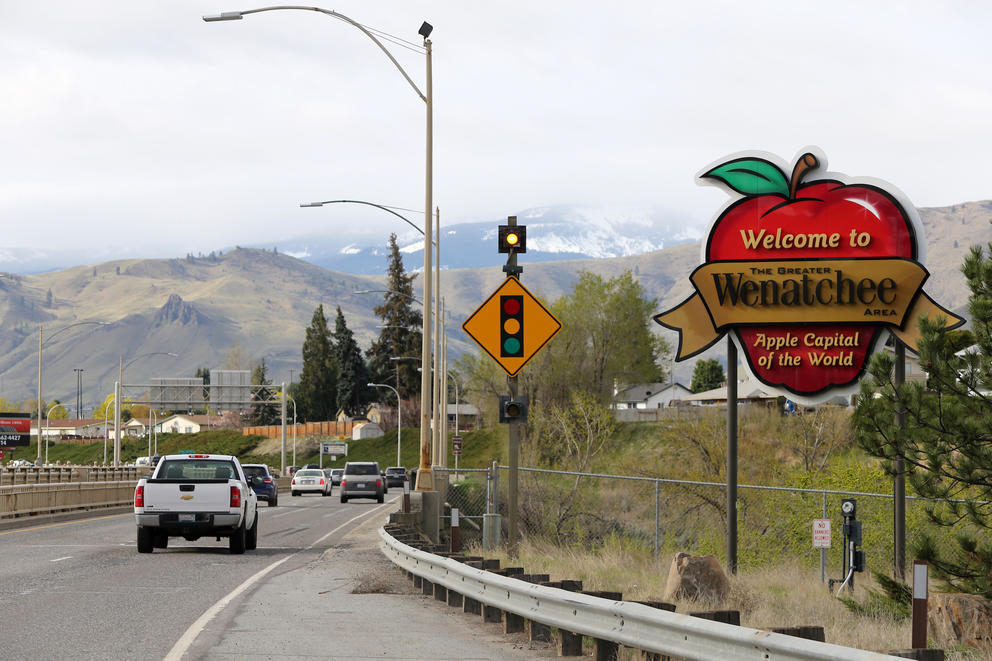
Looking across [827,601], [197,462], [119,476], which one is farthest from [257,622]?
[119,476]

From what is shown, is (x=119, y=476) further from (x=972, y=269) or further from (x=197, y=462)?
(x=972, y=269)

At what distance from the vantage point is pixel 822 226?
18.1 metres

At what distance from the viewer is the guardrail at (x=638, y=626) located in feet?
23.6

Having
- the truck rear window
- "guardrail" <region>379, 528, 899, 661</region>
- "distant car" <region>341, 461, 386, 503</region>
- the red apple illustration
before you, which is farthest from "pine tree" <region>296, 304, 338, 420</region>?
"guardrail" <region>379, 528, 899, 661</region>

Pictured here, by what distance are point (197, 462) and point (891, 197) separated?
1372 centimetres

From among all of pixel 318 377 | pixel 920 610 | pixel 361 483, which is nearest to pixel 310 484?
pixel 361 483

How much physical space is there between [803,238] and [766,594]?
17.6ft

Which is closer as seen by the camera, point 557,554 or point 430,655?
point 430,655

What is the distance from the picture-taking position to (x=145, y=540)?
23094mm

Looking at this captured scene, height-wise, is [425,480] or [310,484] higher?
[425,480]

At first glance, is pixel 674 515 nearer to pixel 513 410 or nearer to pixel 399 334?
pixel 513 410

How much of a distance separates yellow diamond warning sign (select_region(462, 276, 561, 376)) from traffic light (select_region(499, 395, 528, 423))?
434mm

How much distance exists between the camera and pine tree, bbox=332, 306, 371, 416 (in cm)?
15450

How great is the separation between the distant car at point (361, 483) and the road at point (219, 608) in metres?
32.5
